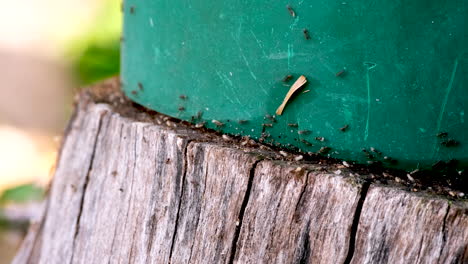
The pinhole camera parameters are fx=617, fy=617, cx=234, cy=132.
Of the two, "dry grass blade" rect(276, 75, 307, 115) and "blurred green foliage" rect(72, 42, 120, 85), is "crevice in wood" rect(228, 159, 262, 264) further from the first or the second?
"blurred green foliage" rect(72, 42, 120, 85)

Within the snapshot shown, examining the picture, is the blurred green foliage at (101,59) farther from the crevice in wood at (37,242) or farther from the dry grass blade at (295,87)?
the dry grass blade at (295,87)

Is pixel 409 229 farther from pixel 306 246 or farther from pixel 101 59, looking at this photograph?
pixel 101 59

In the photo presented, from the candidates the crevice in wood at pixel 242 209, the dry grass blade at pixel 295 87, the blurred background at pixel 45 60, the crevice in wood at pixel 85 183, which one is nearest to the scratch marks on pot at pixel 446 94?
the dry grass blade at pixel 295 87

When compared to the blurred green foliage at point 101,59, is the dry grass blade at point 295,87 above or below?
below

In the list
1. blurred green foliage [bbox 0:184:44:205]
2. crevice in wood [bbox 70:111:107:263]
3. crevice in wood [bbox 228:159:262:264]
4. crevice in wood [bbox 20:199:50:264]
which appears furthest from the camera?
blurred green foliage [bbox 0:184:44:205]

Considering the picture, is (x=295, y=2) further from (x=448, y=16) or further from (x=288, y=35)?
(x=448, y=16)

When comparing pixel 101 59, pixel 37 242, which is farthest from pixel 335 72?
pixel 101 59

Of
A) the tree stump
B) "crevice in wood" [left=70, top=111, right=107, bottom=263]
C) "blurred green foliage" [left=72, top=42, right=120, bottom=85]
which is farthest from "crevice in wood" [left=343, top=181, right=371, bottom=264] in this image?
"blurred green foliage" [left=72, top=42, right=120, bottom=85]
